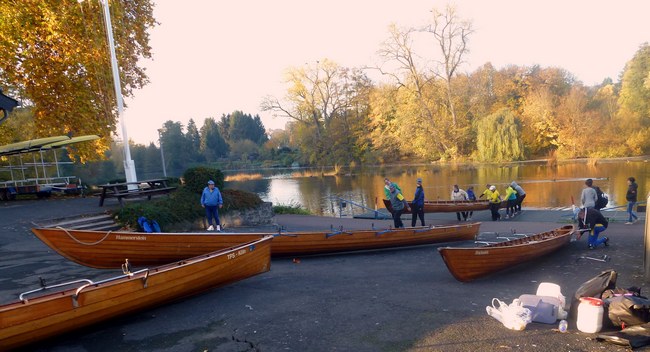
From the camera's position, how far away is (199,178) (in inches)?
571

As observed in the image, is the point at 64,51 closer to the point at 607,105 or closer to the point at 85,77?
the point at 85,77

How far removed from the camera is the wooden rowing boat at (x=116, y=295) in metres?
4.28

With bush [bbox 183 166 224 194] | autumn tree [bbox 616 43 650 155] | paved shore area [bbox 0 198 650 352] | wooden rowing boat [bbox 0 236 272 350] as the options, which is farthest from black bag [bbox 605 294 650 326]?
autumn tree [bbox 616 43 650 155]

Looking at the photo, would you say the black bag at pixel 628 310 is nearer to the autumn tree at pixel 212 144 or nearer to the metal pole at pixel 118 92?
the metal pole at pixel 118 92

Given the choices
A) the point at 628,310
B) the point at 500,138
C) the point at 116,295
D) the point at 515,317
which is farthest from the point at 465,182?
the point at 116,295

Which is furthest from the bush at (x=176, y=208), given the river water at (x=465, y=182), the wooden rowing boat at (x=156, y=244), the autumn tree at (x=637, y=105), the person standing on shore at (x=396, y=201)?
the autumn tree at (x=637, y=105)

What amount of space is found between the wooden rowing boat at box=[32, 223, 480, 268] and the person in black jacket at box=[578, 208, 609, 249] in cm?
515

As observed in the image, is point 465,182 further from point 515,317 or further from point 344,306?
point 515,317

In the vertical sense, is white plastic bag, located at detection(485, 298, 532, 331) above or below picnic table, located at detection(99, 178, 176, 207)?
below

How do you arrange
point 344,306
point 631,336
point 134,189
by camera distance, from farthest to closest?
point 134,189
point 344,306
point 631,336

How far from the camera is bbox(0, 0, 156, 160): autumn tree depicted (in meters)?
15.3

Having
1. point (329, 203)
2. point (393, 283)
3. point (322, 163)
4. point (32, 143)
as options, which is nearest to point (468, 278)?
point (393, 283)

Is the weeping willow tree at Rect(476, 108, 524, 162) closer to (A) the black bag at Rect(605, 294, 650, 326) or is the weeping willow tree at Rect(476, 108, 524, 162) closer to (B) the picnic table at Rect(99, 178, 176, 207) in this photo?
(B) the picnic table at Rect(99, 178, 176, 207)

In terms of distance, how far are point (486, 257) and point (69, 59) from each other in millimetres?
17999
